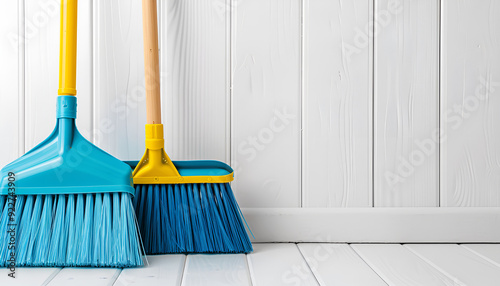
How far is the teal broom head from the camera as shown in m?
0.69

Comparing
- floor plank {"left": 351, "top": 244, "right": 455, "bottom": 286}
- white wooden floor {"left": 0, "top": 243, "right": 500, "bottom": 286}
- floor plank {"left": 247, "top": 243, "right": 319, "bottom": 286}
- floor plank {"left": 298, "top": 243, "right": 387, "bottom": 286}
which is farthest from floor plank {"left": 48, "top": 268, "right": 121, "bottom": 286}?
floor plank {"left": 351, "top": 244, "right": 455, "bottom": 286}

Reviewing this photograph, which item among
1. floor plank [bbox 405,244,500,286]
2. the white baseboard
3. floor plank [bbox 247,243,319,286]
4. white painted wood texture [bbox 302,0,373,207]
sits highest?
white painted wood texture [bbox 302,0,373,207]

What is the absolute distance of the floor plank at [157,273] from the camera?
2.10ft

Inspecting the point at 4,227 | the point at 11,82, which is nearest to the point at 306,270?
the point at 4,227

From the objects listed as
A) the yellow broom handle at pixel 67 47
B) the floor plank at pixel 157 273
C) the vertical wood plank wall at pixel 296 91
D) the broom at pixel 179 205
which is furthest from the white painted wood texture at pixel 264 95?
the yellow broom handle at pixel 67 47

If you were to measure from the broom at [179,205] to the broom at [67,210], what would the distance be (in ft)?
0.23

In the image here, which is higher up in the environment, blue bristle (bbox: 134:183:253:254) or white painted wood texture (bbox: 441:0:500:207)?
white painted wood texture (bbox: 441:0:500:207)

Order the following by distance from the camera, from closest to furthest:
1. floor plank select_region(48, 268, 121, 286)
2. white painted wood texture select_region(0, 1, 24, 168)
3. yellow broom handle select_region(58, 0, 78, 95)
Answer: floor plank select_region(48, 268, 121, 286) < yellow broom handle select_region(58, 0, 78, 95) < white painted wood texture select_region(0, 1, 24, 168)

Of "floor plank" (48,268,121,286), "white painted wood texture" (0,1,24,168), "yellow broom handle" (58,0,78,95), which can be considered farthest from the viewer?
"white painted wood texture" (0,1,24,168)

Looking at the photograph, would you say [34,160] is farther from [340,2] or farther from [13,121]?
[340,2]

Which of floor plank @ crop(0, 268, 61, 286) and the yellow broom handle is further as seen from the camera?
the yellow broom handle

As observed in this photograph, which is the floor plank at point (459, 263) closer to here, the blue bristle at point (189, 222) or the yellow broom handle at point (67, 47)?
the blue bristle at point (189, 222)

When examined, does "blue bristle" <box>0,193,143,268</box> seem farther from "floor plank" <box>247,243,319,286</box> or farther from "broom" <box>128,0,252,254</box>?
"floor plank" <box>247,243,319,286</box>

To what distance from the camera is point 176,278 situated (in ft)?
2.17
